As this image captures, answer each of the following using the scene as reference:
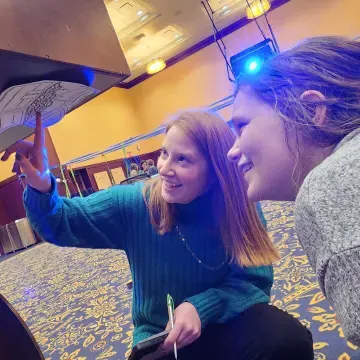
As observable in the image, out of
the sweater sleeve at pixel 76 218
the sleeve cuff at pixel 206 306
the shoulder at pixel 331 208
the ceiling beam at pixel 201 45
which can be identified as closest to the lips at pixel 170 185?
the sweater sleeve at pixel 76 218

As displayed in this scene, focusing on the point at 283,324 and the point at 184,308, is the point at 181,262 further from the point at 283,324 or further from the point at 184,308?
the point at 283,324

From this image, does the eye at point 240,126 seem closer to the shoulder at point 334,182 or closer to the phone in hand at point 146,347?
the shoulder at point 334,182

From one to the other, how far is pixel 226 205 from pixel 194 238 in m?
0.11

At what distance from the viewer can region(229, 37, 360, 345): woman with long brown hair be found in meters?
0.31

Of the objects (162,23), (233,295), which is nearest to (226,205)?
(233,295)

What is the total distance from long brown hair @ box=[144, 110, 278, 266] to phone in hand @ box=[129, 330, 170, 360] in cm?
29

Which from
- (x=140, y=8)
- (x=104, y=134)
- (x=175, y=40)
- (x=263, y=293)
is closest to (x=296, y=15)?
(x=175, y=40)

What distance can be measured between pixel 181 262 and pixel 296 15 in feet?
23.5

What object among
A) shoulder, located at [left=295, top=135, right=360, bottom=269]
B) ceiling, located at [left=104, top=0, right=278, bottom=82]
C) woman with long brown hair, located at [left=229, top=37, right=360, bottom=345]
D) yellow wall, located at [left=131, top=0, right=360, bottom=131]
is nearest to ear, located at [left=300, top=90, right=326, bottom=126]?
woman with long brown hair, located at [left=229, top=37, right=360, bottom=345]

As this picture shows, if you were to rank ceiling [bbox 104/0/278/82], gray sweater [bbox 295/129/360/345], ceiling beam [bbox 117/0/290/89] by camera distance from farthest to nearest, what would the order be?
ceiling beam [bbox 117/0/290/89], ceiling [bbox 104/0/278/82], gray sweater [bbox 295/129/360/345]

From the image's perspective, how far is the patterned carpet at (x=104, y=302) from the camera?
4.09 feet

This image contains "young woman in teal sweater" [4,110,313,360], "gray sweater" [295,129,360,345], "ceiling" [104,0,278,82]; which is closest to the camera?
"gray sweater" [295,129,360,345]

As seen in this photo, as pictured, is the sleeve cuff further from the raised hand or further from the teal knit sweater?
the raised hand

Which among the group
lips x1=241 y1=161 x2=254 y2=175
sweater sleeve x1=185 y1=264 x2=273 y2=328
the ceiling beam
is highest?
the ceiling beam
